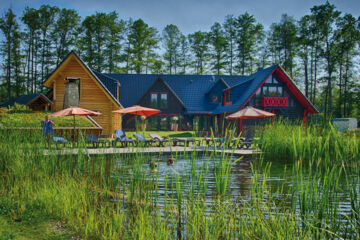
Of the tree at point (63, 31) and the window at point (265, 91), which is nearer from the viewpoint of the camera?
the window at point (265, 91)

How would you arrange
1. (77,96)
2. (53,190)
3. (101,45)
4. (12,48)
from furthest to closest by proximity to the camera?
(101,45) → (12,48) → (77,96) → (53,190)

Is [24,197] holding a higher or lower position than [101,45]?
lower

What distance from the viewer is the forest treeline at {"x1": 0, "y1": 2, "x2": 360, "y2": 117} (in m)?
32.3

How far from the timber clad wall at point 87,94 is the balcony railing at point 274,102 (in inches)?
468

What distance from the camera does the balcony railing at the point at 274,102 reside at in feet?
73.9

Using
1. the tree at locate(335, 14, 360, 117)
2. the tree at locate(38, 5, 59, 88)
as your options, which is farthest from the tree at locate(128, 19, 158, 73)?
the tree at locate(335, 14, 360, 117)

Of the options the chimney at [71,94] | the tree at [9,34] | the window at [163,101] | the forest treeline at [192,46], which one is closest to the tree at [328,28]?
the forest treeline at [192,46]

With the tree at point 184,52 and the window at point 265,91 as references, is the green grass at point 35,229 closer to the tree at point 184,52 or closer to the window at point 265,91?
the window at point 265,91

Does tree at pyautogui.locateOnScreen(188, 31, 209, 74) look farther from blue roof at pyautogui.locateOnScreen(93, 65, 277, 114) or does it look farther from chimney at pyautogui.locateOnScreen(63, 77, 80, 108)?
chimney at pyautogui.locateOnScreen(63, 77, 80, 108)

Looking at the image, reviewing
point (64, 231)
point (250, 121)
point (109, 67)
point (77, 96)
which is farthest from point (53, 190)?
point (109, 67)

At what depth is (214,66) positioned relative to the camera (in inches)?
1563

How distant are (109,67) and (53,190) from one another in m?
34.6

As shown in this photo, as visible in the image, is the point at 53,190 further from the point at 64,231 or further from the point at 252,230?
the point at 252,230

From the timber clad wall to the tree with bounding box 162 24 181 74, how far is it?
77.7 feet
